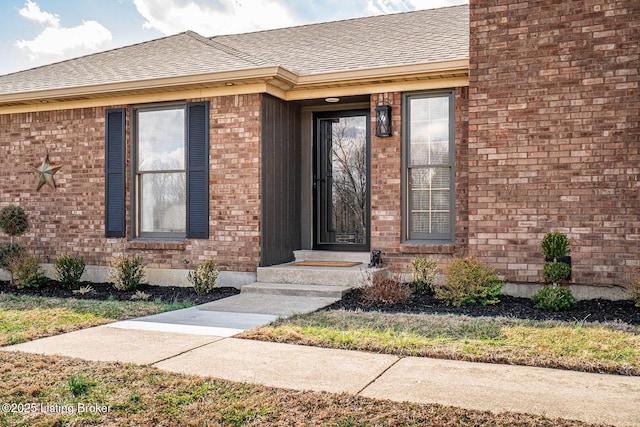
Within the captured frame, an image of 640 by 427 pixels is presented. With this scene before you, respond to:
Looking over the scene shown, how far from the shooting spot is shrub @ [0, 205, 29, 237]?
9938mm

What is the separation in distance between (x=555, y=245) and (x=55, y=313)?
5717 millimetres

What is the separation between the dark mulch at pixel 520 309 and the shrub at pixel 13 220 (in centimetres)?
582

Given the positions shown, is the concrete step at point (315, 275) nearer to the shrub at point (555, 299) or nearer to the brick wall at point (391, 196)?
the brick wall at point (391, 196)

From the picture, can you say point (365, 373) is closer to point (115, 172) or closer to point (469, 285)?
point (469, 285)

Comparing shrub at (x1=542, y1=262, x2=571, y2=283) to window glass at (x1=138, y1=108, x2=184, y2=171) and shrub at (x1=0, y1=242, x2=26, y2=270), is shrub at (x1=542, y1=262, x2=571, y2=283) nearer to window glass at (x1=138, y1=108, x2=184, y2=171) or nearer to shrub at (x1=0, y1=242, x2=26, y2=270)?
window glass at (x1=138, y1=108, x2=184, y2=171)

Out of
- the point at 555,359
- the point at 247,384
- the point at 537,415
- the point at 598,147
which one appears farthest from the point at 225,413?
the point at 598,147

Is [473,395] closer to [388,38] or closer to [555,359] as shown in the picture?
[555,359]

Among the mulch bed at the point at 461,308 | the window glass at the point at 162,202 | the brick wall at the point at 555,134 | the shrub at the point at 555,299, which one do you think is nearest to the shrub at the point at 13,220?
the mulch bed at the point at 461,308

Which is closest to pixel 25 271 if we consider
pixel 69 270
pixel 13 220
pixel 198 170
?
pixel 69 270

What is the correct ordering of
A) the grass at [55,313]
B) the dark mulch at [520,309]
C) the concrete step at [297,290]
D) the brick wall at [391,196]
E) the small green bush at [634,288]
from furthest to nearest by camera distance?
the brick wall at [391,196]
the concrete step at [297,290]
the small green bush at [634,288]
the dark mulch at [520,309]
the grass at [55,313]

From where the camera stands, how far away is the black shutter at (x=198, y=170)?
30.1 feet

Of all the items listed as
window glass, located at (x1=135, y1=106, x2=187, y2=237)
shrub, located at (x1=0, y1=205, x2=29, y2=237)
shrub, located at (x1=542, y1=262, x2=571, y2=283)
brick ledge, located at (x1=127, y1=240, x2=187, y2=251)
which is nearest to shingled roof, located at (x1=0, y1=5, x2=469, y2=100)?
window glass, located at (x1=135, y1=106, x2=187, y2=237)

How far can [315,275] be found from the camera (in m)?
8.42

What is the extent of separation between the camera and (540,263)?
7527 millimetres
